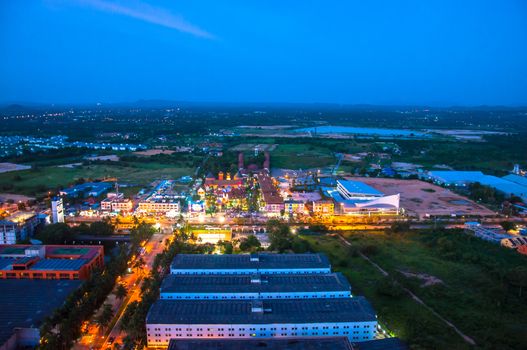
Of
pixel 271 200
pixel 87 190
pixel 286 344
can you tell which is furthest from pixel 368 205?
Answer: pixel 87 190

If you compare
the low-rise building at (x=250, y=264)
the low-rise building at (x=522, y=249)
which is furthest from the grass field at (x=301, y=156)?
the low-rise building at (x=250, y=264)

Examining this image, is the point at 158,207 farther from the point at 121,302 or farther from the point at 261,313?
the point at 261,313

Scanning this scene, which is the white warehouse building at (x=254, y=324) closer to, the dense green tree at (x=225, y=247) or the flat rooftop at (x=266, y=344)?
the flat rooftop at (x=266, y=344)

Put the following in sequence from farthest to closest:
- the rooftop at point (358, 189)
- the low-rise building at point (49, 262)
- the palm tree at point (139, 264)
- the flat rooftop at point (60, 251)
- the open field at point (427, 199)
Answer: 1. the rooftop at point (358, 189)
2. the open field at point (427, 199)
3. the flat rooftop at point (60, 251)
4. the palm tree at point (139, 264)
5. the low-rise building at point (49, 262)

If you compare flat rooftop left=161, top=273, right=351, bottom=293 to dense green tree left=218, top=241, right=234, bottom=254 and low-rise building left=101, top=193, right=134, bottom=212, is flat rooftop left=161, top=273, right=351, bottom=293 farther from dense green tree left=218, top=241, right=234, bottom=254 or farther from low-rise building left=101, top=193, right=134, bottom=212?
low-rise building left=101, top=193, right=134, bottom=212

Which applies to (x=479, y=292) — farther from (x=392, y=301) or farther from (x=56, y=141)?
(x=56, y=141)

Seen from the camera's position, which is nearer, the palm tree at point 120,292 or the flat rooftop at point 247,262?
the palm tree at point 120,292
